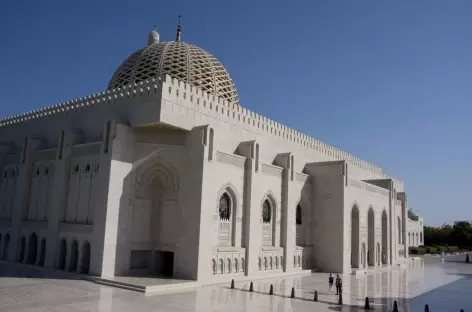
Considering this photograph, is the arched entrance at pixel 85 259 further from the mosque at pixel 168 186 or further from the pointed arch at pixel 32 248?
the pointed arch at pixel 32 248

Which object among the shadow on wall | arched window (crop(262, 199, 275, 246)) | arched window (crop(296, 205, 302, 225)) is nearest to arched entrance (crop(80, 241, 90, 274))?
the shadow on wall

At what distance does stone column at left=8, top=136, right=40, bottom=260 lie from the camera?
1911 centimetres

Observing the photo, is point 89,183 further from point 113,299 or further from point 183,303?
point 183,303

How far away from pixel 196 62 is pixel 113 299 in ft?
44.3

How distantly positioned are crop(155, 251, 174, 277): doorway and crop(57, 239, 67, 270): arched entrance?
3917 mm

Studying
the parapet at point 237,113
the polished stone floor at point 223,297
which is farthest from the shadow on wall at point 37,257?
the parapet at point 237,113

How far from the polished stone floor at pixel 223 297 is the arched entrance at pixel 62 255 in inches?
44.8

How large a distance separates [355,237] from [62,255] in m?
16.1

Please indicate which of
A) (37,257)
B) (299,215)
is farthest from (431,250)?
(37,257)

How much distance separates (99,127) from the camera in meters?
18.0

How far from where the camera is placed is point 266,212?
20.0 m

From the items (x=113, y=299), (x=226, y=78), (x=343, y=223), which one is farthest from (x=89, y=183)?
(x=343, y=223)

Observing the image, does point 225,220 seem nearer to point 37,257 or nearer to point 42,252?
point 42,252

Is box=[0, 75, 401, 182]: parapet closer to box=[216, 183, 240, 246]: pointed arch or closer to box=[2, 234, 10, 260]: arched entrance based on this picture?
box=[216, 183, 240, 246]: pointed arch
